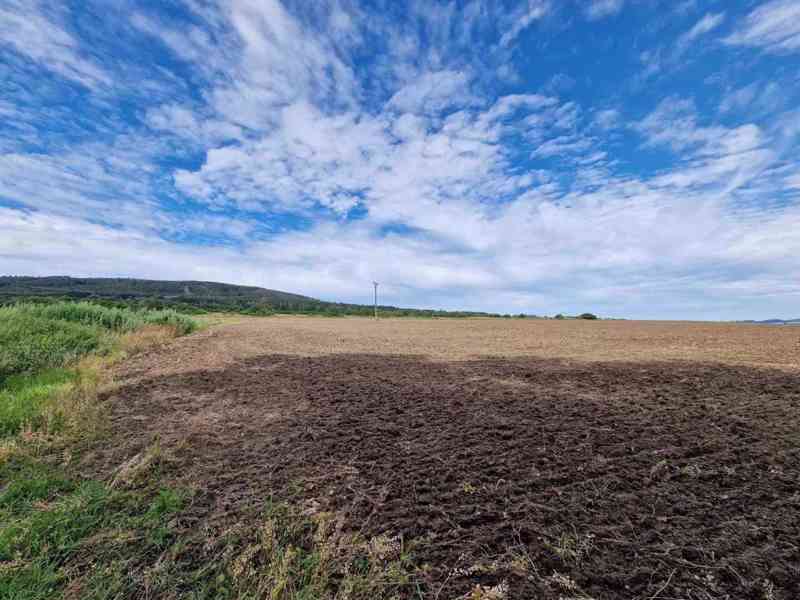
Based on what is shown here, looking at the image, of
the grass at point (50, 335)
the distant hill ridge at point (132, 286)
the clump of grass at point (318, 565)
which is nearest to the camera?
the clump of grass at point (318, 565)

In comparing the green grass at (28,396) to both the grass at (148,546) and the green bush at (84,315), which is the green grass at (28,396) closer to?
the grass at (148,546)

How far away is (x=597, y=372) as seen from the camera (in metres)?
10.2

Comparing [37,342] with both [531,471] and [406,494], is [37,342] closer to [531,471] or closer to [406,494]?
[406,494]

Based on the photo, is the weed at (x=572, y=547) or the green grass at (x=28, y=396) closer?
the weed at (x=572, y=547)

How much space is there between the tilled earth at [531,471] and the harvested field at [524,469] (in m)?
0.02

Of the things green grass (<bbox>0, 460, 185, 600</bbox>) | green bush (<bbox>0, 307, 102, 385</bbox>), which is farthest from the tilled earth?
green bush (<bbox>0, 307, 102, 385</bbox>)

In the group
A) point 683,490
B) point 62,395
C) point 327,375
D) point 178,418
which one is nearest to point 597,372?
point 683,490

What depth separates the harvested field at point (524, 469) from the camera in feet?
8.44

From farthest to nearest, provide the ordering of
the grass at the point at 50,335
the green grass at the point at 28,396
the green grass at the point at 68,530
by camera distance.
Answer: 1. the grass at the point at 50,335
2. the green grass at the point at 28,396
3. the green grass at the point at 68,530

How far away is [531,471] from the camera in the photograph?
4.07 meters

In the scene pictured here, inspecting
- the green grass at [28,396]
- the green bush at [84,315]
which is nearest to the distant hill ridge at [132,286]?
the green bush at [84,315]

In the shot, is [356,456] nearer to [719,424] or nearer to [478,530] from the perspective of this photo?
[478,530]

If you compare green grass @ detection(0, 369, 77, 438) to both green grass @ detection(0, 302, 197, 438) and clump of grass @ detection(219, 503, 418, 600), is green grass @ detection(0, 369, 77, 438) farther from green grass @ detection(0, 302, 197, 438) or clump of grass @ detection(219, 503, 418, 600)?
→ clump of grass @ detection(219, 503, 418, 600)

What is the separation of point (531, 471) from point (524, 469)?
84 mm
